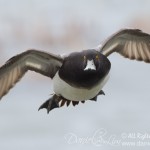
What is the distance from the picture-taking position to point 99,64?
20391 mm

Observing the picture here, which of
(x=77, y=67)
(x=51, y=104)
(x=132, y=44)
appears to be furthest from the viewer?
(x=132, y=44)

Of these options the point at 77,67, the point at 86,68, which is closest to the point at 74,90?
the point at 77,67

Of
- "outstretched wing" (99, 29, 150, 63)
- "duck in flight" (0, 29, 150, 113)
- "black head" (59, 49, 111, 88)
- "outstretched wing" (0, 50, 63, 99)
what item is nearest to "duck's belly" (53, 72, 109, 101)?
"duck in flight" (0, 29, 150, 113)

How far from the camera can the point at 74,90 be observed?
2106cm

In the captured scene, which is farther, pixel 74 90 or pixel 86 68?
pixel 74 90

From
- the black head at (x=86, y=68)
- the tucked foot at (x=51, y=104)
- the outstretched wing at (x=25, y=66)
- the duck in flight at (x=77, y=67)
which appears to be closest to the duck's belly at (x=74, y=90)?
the duck in flight at (x=77, y=67)

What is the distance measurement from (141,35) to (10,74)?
3530mm

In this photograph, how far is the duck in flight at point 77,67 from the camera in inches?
808

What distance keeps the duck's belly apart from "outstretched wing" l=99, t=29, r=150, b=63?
70.2 inches

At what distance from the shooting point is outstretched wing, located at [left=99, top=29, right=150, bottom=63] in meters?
22.8

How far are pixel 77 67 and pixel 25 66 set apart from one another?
1.88 metres

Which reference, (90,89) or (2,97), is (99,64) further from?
(2,97)

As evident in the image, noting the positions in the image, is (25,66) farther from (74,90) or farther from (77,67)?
(77,67)

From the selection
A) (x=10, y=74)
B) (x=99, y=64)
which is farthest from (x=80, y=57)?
(x=10, y=74)
